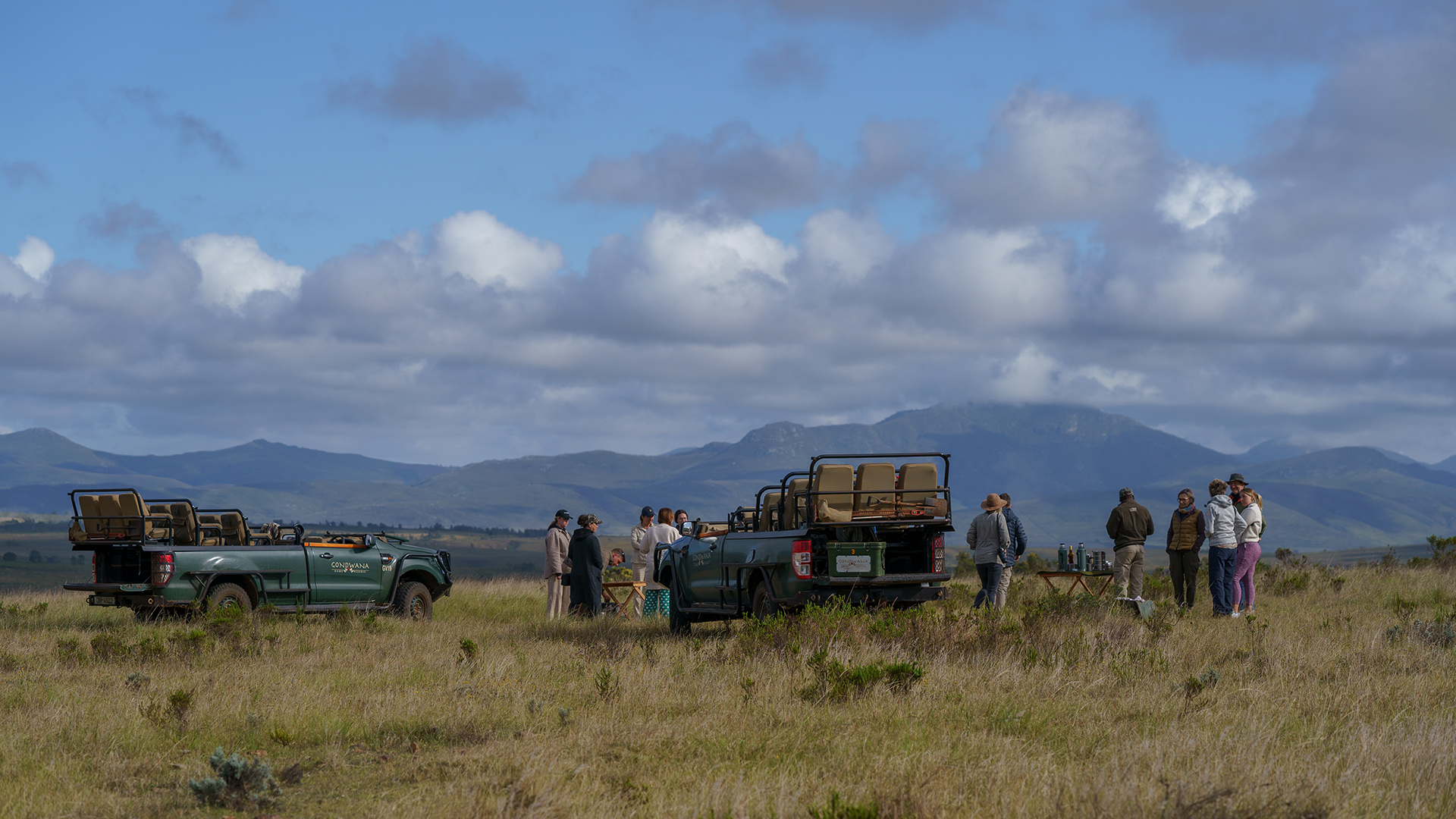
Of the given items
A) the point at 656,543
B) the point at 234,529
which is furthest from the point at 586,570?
the point at 234,529

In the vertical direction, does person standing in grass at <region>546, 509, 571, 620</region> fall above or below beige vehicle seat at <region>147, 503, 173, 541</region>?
below

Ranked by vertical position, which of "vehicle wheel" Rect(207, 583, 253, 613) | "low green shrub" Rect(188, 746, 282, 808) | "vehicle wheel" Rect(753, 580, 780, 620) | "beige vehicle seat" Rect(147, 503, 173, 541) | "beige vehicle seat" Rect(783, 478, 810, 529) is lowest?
"low green shrub" Rect(188, 746, 282, 808)

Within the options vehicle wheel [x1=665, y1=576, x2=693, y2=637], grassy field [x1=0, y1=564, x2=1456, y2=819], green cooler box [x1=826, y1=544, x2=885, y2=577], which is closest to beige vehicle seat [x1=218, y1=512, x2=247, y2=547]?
grassy field [x1=0, y1=564, x2=1456, y2=819]

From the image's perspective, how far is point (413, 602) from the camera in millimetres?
17812

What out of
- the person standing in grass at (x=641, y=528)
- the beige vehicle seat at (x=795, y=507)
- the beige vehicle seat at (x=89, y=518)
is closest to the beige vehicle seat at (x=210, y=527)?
the beige vehicle seat at (x=89, y=518)

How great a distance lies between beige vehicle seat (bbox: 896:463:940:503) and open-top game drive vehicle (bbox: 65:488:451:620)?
760 centimetres

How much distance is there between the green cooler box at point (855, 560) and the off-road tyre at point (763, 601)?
747mm

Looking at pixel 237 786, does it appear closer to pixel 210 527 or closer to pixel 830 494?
pixel 830 494

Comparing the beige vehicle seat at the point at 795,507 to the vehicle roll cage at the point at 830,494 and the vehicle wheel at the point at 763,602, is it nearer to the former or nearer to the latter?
the vehicle roll cage at the point at 830,494

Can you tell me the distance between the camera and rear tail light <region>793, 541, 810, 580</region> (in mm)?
12938

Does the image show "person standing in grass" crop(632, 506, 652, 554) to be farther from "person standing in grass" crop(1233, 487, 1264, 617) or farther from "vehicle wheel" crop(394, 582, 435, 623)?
"person standing in grass" crop(1233, 487, 1264, 617)

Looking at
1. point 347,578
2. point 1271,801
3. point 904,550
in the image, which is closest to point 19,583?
point 347,578

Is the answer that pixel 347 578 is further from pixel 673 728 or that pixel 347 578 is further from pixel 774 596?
pixel 673 728

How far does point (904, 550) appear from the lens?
45.4ft
